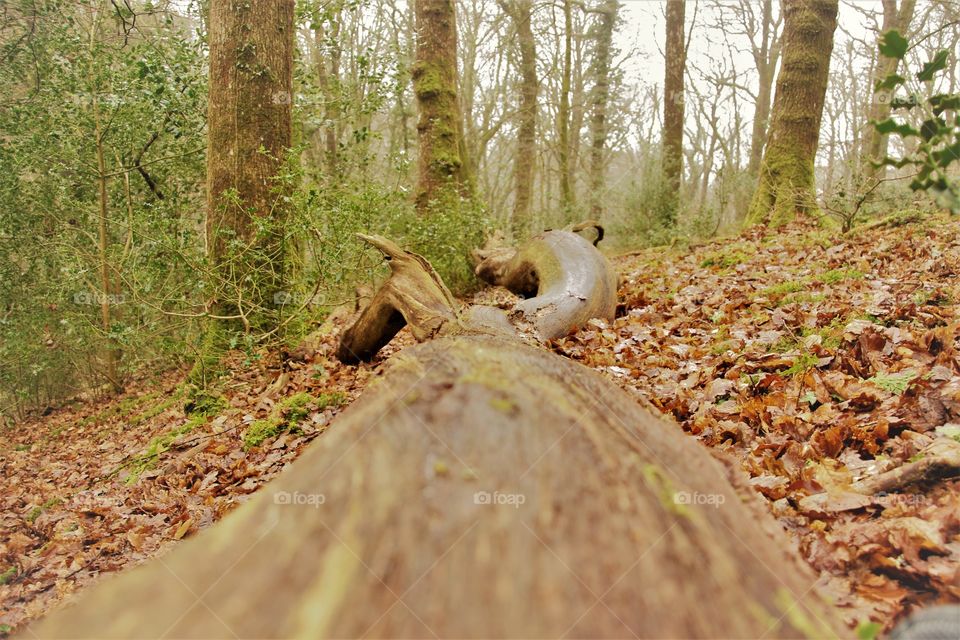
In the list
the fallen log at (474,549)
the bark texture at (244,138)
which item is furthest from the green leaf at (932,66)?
the bark texture at (244,138)

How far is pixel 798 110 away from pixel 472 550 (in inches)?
356

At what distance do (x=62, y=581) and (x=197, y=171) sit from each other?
6.22 m

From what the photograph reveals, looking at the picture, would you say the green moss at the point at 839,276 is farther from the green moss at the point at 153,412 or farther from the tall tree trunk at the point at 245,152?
the green moss at the point at 153,412

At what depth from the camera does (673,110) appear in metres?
11.8

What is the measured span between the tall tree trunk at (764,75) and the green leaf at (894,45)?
1439 cm

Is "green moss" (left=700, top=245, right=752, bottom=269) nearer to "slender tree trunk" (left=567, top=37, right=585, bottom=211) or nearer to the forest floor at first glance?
the forest floor

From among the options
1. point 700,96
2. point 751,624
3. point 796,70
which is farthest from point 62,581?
point 700,96

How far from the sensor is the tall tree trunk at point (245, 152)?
4.93m

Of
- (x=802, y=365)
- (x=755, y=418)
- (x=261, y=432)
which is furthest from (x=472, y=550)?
(x=261, y=432)

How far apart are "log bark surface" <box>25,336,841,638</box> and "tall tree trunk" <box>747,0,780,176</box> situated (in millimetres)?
15437

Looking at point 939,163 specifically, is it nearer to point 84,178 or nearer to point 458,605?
point 458,605

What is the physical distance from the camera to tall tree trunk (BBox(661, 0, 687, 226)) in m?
11.1

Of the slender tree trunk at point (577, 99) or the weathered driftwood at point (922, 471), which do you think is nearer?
the weathered driftwood at point (922, 471)

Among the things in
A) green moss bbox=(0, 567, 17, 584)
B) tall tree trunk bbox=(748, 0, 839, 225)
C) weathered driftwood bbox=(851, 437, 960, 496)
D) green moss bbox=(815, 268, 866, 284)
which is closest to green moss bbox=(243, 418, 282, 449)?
green moss bbox=(0, 567, 17, 584)
